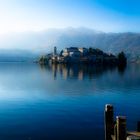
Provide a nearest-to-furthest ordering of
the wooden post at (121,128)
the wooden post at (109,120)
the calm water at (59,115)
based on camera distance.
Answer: the wooden post at (121,128) → the wooden post at (109,120) → the calm water at (59,115)

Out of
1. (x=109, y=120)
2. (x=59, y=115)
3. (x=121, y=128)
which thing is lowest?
(x=59, y=115)

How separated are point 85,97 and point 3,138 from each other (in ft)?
121

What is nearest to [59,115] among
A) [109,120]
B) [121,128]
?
[109,120]

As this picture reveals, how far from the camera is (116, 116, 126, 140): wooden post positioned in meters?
24.7

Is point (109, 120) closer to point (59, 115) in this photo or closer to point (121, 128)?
point (121, 128)

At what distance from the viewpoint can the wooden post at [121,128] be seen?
24745mm

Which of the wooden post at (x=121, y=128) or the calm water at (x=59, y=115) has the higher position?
the wooden post at (x=121, y=128)

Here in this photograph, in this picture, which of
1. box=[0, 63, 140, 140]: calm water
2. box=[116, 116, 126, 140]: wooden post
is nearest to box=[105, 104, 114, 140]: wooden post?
box=[116, 116, 126, 140]: wooden post

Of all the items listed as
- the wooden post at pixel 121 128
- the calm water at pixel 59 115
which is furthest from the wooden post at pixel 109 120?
the calm water at pixel 59 115

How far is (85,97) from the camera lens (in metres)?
75.5

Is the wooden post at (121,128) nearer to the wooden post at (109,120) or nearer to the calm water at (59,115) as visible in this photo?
the wooden post at (109,120)

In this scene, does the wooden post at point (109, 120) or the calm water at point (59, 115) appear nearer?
the wooden post at point (109, 120)

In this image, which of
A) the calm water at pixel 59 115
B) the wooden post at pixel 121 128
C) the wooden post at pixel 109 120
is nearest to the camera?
the wooden post at pixel 121 128

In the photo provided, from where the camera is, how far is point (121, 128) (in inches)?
986
